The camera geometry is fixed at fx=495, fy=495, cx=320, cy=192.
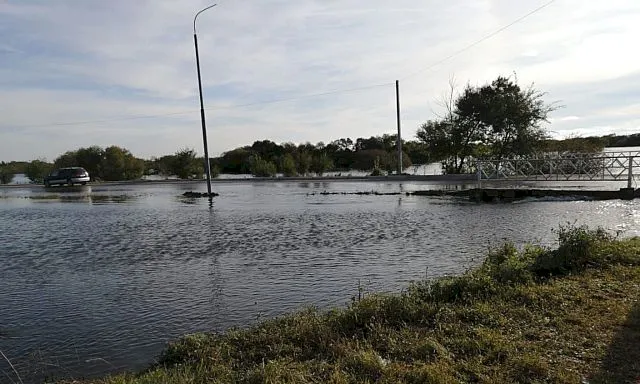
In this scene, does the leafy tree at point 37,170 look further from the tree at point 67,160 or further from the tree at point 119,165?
the tree at point 119,165

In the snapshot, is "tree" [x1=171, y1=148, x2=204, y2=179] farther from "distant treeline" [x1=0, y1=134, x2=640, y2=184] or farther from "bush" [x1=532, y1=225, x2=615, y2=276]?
"bush" [x1=532, y1=225, x2=615, y2=276]

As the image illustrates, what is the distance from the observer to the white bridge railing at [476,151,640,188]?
81.1 ft

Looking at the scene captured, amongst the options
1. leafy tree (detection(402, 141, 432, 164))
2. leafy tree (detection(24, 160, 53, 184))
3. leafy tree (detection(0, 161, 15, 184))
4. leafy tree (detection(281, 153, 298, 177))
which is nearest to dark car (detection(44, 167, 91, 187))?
leafy tree (detection(24, 160, 53, 184))

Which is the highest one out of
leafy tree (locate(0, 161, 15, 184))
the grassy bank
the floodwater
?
leafy tree (locate(0, 161, 15, 184))

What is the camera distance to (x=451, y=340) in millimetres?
4590

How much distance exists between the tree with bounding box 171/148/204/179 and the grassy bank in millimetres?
47937

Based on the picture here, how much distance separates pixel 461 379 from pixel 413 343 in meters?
0.80

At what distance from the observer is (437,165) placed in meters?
42.8

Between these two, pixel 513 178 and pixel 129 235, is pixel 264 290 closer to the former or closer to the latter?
pixel 129 235

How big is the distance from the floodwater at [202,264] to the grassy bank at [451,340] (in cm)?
112

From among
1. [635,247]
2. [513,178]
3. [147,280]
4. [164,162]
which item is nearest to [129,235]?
[147,280]

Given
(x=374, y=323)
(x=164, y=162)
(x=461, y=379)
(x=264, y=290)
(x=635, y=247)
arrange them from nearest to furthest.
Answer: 1. (x=461, y=379)
2. (x=374, y=323)
3. (x=264, y=290)
4. (x=635, y=247)
5. (x=164, y=162)

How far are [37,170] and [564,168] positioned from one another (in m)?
52.9

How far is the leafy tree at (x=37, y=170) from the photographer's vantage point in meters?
55.3
